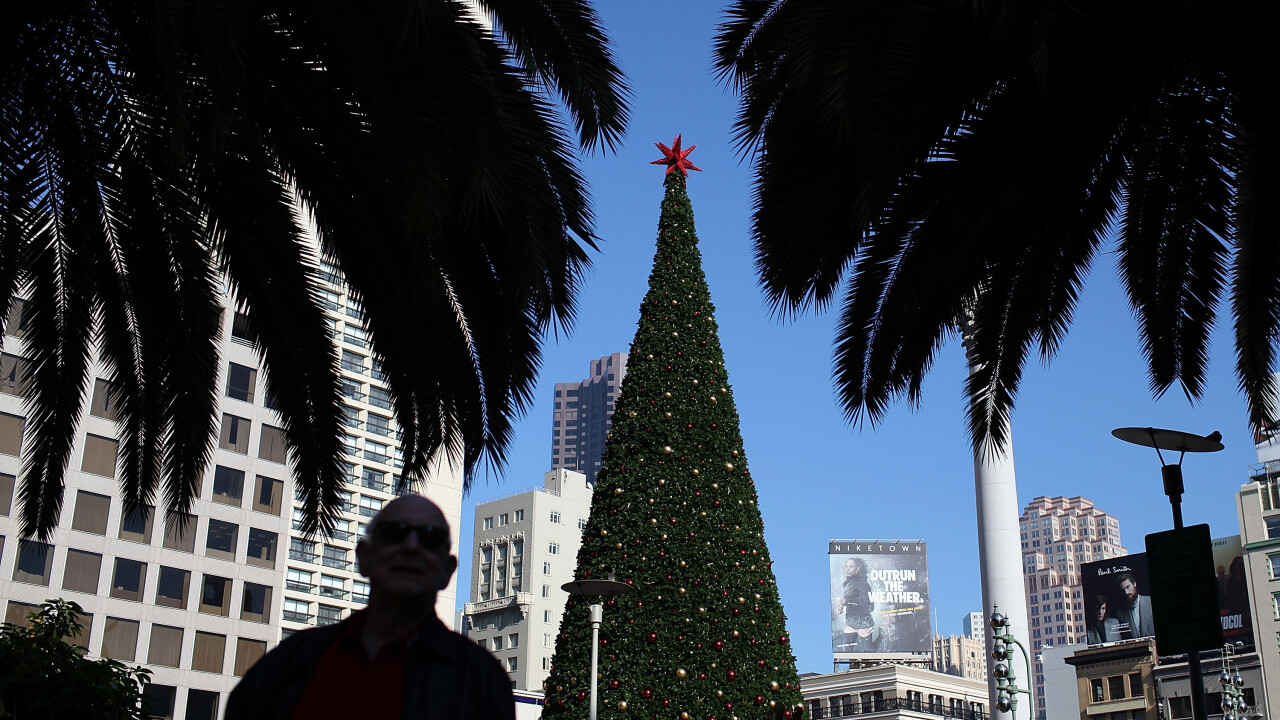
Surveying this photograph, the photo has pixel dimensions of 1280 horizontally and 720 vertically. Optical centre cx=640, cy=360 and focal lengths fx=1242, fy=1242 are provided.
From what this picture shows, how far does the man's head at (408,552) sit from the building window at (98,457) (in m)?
51.5

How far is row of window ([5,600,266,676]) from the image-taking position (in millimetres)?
49312

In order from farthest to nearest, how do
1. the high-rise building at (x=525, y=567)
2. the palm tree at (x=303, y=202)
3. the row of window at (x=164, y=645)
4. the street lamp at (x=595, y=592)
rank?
the high-rise building at (x=525, y=567), the row of window at (x=164, y=645), the street lamp at (x=595, y=592), the palm tree at (x=303, y=202)

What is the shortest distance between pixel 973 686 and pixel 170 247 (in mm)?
112186

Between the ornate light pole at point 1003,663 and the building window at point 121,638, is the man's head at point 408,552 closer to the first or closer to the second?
the ornate light pole at point 1003,663

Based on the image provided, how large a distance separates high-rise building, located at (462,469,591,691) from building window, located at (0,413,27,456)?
76.3 m

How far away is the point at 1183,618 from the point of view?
34.6 feet

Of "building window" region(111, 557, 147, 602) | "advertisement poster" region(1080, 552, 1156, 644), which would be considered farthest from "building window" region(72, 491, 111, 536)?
"advertisement poster" region(1080, 552, 1156, 644)

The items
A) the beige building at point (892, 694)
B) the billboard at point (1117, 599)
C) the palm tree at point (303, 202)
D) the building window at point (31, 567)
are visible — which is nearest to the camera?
the palm tree at point (303, 202)

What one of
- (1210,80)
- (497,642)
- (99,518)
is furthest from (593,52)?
(497,642)

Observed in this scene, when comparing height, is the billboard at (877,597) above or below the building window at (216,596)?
above

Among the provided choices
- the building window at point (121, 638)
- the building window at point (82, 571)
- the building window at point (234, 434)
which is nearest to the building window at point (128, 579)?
the building window at point (82, 571)

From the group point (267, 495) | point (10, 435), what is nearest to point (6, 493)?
point (10, 435)

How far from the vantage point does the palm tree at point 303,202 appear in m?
8.35

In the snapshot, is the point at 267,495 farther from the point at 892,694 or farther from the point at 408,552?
the point at 892,694
